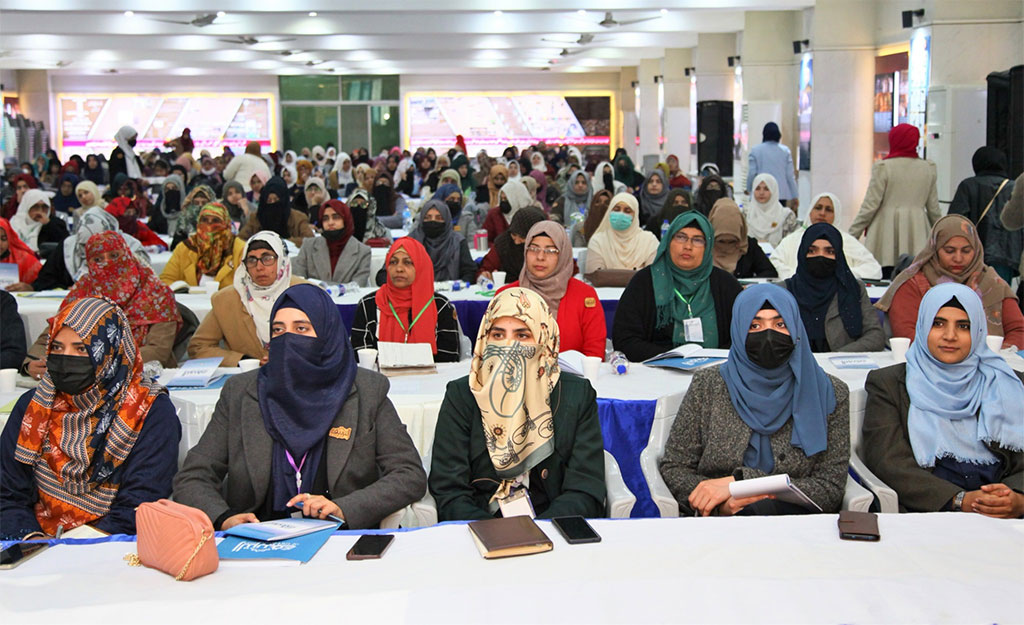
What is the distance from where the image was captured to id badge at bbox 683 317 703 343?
5.05m

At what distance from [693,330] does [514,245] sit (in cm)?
266

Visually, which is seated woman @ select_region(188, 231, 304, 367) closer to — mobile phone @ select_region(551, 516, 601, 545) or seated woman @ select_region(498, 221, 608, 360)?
seated woman @ select_region(498, 221, 608, 360)

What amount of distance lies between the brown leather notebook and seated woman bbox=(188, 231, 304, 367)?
281 cm

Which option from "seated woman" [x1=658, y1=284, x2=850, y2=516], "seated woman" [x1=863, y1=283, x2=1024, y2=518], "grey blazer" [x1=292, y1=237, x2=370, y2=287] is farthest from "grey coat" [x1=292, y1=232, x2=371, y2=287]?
"seated woman" [x1=863, y1=283, x2=1024, y2=518]

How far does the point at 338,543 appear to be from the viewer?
8.61 feet

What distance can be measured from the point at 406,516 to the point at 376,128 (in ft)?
98.4

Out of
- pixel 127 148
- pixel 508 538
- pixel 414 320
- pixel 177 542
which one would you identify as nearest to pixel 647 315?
pixel 414 320

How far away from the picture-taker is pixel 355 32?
55.7 ft

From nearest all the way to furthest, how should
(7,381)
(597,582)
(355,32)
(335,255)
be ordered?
(597,582) → (7,381) → (335,255) → (355,32)

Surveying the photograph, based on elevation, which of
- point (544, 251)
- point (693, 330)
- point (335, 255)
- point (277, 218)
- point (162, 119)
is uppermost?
point (162, 119)

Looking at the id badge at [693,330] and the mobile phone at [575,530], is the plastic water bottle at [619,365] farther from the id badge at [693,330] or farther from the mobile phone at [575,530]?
the mobile phone at [575,530]

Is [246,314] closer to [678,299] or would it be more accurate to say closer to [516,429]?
[678,299]

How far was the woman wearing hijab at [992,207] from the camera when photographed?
768 cm

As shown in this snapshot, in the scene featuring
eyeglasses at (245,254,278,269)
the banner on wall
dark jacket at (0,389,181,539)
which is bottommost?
dark jacket at (0,389,181,539)
